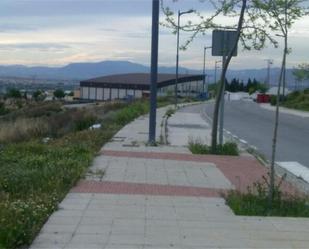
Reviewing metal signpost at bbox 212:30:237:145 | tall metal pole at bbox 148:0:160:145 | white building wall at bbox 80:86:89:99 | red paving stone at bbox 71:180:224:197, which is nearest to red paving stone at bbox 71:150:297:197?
red paving stone at bbox 71:180:224:197

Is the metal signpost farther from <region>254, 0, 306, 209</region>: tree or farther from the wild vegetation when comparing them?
the wild vegetation

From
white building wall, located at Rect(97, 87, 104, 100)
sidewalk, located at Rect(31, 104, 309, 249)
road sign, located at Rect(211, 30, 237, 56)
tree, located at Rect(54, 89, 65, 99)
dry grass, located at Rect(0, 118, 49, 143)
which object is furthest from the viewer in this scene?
tree, located at Rect(54, 89, 65, 99)

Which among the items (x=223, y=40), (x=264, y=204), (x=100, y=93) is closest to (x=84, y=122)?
(x=223, y=40)

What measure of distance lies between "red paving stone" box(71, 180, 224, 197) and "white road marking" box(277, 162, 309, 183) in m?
3.27

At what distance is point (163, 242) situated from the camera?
659 cm

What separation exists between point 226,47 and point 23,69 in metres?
126

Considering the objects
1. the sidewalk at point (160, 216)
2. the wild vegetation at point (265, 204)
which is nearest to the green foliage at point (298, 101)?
the sidewalk at point (160, 216)

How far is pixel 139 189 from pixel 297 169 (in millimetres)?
5408

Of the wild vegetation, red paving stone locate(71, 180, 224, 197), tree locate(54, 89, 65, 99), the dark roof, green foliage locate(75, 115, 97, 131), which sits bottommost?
tree locate(54, 89, 65, 99)

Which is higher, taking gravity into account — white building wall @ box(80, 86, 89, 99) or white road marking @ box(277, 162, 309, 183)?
white road marking @ box(277, 162, 309, 183)

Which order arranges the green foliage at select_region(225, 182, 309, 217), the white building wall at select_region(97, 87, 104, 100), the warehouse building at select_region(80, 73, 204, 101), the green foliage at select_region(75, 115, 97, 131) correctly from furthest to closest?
the white building wall at select_region(97, 87, 104, 100), the warehouse building at select_region(80, 73, 204, 101), the green foliage at select_region(75, 115, 97, 131), the green foliage at select_region(225, 182, 309, 217)

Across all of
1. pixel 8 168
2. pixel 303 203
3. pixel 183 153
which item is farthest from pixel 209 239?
pixel 183 153

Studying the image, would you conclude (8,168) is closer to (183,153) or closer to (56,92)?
(183,153)

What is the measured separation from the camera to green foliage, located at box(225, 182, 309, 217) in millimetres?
8242
